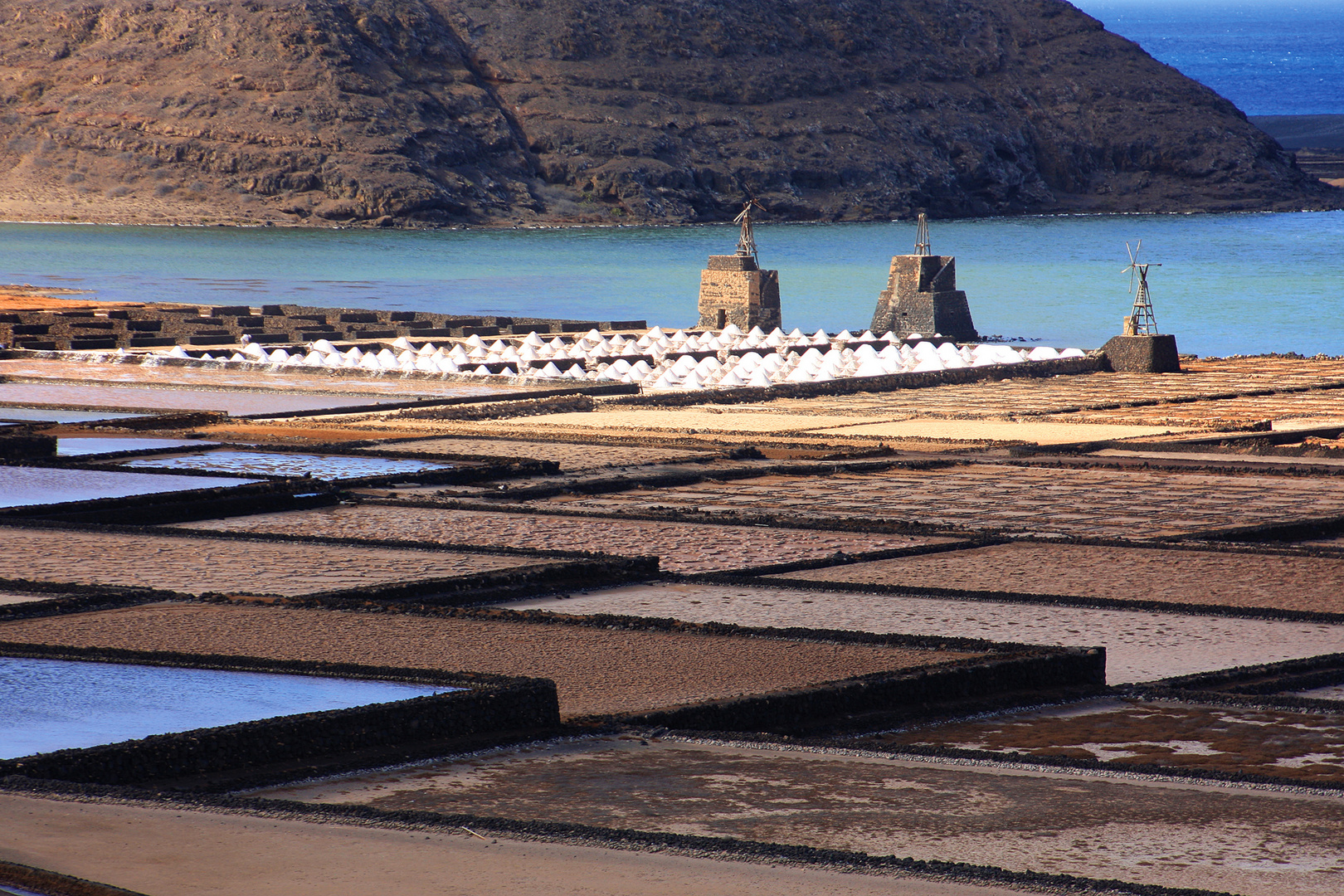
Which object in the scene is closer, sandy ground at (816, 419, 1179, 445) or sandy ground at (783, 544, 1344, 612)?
sandy ground at (783, 544, 1344, 612)

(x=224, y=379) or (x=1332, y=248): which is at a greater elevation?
(x=1332, y=248)

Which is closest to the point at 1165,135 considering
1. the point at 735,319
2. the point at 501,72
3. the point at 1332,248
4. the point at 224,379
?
the point at 1332,248

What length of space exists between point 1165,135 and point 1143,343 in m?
109

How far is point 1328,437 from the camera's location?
1489 centimetres

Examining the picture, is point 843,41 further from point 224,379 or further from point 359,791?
point 359,791

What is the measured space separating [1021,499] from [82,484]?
5267 mm

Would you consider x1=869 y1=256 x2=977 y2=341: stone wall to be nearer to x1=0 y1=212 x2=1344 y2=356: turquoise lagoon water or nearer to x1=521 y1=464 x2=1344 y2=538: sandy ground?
x1=0 y1=212 x2=1344 y2=356: turquoise lagoon water

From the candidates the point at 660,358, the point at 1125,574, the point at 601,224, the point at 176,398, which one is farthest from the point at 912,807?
the point at 601,224

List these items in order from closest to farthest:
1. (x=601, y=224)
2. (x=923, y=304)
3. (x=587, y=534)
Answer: (x=587, y=534) < (x=923, y=304) < (x=601, y=224)

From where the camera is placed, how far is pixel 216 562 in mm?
7020

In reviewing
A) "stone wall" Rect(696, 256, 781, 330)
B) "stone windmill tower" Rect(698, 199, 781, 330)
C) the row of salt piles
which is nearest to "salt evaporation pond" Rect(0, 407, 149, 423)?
the row of salt piles

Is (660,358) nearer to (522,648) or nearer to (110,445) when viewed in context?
(110,445)

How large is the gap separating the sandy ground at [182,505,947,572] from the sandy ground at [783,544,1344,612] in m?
0.44

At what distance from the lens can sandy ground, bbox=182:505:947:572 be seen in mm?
7949
